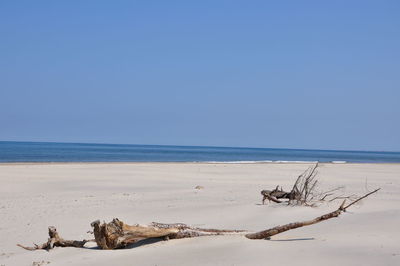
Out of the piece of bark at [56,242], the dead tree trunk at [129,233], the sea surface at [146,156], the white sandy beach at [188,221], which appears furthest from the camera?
the sea surface at [146,156]

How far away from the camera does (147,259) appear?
6.46 metres

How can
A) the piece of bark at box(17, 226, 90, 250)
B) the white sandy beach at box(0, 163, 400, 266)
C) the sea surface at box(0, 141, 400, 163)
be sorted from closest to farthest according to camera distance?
the white sandy beach at box(0, 163, 400, 266), the piece of bark at box(17, 226, 90, 250), the sea surface at box(0, 141, 400, 163)

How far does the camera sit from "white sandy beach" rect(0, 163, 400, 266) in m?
6.22

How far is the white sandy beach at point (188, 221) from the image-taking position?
622cm

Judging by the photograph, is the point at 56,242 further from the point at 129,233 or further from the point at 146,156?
the point at 146,156

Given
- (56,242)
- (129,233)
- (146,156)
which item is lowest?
(146,156)

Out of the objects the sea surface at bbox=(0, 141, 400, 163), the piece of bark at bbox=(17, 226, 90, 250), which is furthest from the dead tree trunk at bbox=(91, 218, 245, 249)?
the sea surface at bbox=(0, 141, 400, 163)

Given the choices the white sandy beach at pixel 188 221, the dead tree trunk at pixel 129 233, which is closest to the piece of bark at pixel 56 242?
the white sandy beach at pixel 188 221

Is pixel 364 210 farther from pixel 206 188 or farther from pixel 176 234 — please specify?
pixel 206 188

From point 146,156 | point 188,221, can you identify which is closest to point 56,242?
point 188,221

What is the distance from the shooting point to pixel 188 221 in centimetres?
1063

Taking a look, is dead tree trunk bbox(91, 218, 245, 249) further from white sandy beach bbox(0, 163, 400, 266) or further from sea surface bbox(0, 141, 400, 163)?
sea surface bbox(0, 141, 400, 163)

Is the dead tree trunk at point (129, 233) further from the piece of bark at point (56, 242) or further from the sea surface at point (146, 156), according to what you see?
the sea surface at point (146, 156)

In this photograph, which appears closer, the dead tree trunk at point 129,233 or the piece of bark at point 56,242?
the dead tree trunk at point 129,233
